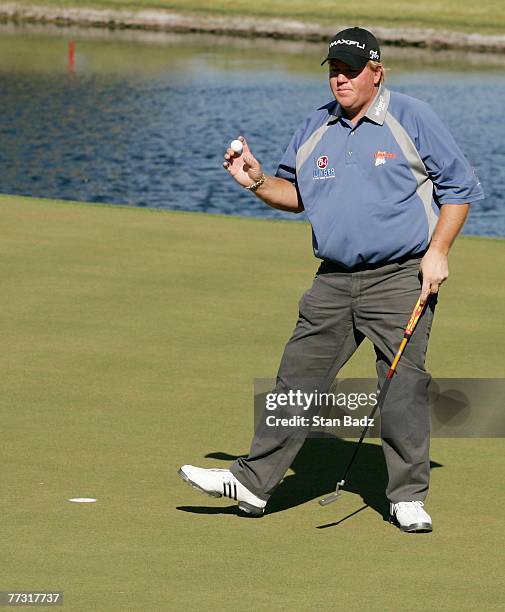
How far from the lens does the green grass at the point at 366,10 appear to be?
210ft

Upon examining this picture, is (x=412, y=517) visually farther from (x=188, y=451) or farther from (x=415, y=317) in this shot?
(x=188, y=451)

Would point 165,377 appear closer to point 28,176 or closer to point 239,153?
point 239,153

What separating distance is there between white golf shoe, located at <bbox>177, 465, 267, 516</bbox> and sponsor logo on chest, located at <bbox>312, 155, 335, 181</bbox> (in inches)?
50.9

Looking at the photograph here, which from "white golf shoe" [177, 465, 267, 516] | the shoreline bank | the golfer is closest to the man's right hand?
the golfer

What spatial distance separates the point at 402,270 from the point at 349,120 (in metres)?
0.64

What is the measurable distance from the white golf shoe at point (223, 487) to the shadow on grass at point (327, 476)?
0.12m

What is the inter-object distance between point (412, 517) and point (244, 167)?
5.16 feet

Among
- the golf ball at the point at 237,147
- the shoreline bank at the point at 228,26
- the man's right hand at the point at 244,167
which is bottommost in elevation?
the shoreline bank at the point at 228,26

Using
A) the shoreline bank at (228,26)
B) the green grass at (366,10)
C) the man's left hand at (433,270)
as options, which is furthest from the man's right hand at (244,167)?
the green grass at (366,10)

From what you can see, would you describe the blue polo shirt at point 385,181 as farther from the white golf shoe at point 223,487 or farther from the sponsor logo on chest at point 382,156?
the white golf shoe at point 223,487

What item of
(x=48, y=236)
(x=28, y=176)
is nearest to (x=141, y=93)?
(x=28, y=176)

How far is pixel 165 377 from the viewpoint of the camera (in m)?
8.96

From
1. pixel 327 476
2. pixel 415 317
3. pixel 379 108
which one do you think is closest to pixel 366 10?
pixel 327 476

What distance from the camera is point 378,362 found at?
21.5 feet
